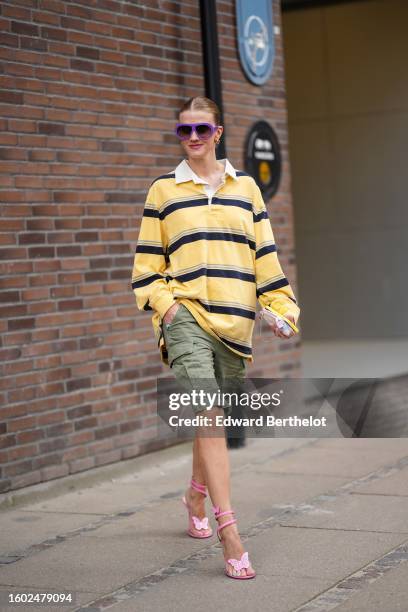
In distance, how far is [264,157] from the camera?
330 inches

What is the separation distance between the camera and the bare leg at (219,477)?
4.63 meters

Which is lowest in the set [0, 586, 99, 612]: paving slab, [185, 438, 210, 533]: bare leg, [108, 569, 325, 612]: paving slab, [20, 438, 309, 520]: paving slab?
[108, 569, 325, 612]: paving slab

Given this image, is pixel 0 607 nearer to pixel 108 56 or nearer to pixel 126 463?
pixel 126 463

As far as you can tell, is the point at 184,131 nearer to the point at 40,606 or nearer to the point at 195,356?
the point at 195,356

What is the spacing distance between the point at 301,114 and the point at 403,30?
1674 millimetres

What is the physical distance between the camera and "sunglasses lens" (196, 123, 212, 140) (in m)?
4.84

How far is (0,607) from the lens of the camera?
4340 millimetres

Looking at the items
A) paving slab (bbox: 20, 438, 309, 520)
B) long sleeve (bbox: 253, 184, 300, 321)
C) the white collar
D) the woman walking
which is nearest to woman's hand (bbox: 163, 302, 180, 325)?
the woman walking

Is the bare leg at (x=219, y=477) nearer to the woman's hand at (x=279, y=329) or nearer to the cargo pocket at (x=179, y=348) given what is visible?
the cargo pocket at (x=179, y=348)

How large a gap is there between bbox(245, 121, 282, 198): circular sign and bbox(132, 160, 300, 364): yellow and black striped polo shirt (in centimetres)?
327

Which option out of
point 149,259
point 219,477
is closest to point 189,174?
point 149,259

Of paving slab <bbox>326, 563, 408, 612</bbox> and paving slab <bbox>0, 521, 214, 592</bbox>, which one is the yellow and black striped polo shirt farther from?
paving slab <bbox>326, 563, 408, 612</bbox>

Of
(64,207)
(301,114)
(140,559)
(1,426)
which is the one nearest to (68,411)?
(1,426)

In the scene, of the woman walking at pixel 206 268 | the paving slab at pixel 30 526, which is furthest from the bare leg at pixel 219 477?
the paving slab at pixel 30 526
